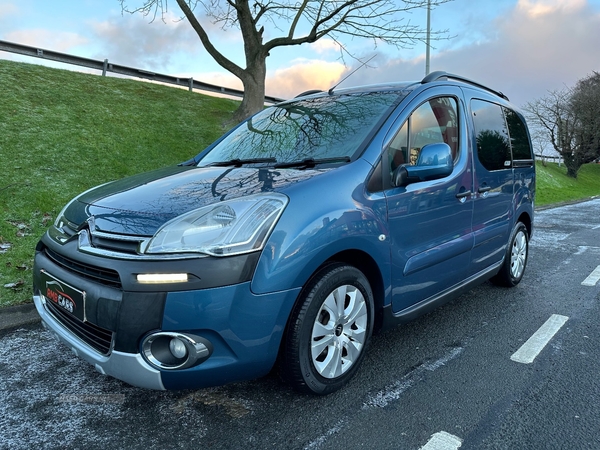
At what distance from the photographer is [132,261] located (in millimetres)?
1990

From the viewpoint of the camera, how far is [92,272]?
6.98ft

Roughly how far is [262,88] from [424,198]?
35.1 ft

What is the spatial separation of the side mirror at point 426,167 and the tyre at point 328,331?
0.64 metres

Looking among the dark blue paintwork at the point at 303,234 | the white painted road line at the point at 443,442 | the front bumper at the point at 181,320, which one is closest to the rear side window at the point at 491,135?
the dark blue paintwork at the point at 303,234

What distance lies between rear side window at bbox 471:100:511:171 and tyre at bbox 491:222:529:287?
0.82 metres

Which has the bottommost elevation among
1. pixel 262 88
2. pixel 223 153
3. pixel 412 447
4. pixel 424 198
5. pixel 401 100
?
pixel 412 447

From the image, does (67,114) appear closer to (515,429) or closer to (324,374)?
(324,374)

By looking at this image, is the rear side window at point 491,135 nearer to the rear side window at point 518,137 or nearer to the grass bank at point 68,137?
the rear side window at point 518,137

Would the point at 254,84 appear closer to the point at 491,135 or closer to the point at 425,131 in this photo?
the point at 491,135

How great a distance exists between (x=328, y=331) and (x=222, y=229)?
829 mm

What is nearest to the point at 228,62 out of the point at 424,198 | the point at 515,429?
the point at 424,198

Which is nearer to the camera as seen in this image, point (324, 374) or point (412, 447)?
point (412, 447)

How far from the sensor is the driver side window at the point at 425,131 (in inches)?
111

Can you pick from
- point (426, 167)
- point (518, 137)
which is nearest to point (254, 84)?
point (518, 137)
